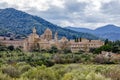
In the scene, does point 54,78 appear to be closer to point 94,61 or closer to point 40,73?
point 40,73

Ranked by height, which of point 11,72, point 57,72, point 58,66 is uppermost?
point 11,72

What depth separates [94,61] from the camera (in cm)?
7969

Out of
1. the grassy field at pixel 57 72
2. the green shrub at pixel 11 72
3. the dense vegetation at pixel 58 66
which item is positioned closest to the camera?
the grassy field at pixel 57 72

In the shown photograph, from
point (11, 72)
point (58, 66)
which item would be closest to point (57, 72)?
point (11, 72)

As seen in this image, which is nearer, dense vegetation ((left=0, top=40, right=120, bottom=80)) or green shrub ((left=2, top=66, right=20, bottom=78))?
dense vegetation ((left=0, top=40, right=120, bottom=80))

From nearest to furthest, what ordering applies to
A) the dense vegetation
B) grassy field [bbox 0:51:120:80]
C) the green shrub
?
grassy field [bbox 0:51:120:80] < the dense vegetation < the green shrub

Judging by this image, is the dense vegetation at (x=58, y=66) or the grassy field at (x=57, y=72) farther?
the dense vegetation at (x=58, y=66)

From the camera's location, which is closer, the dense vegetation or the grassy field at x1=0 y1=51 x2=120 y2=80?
the grassy field at x1=0 y1=51 x2=120 y2=80

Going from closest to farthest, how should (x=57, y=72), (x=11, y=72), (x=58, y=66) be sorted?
(x=11, y=72) < (x=57, y=72) < (x=58, y=66)

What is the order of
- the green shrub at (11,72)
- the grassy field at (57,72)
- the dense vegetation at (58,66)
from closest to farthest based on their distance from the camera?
the grassy field at (57,72) → the dense vegetation at (58,66) → the green shrub at (11,72)

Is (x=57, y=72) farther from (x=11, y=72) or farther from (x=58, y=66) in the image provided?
(x=58, y=66)

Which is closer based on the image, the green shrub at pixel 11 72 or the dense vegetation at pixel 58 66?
the dense vegetation at pixel 58 66

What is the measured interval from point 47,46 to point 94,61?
143 ft

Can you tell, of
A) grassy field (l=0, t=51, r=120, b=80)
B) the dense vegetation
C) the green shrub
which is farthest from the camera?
the green shrub
